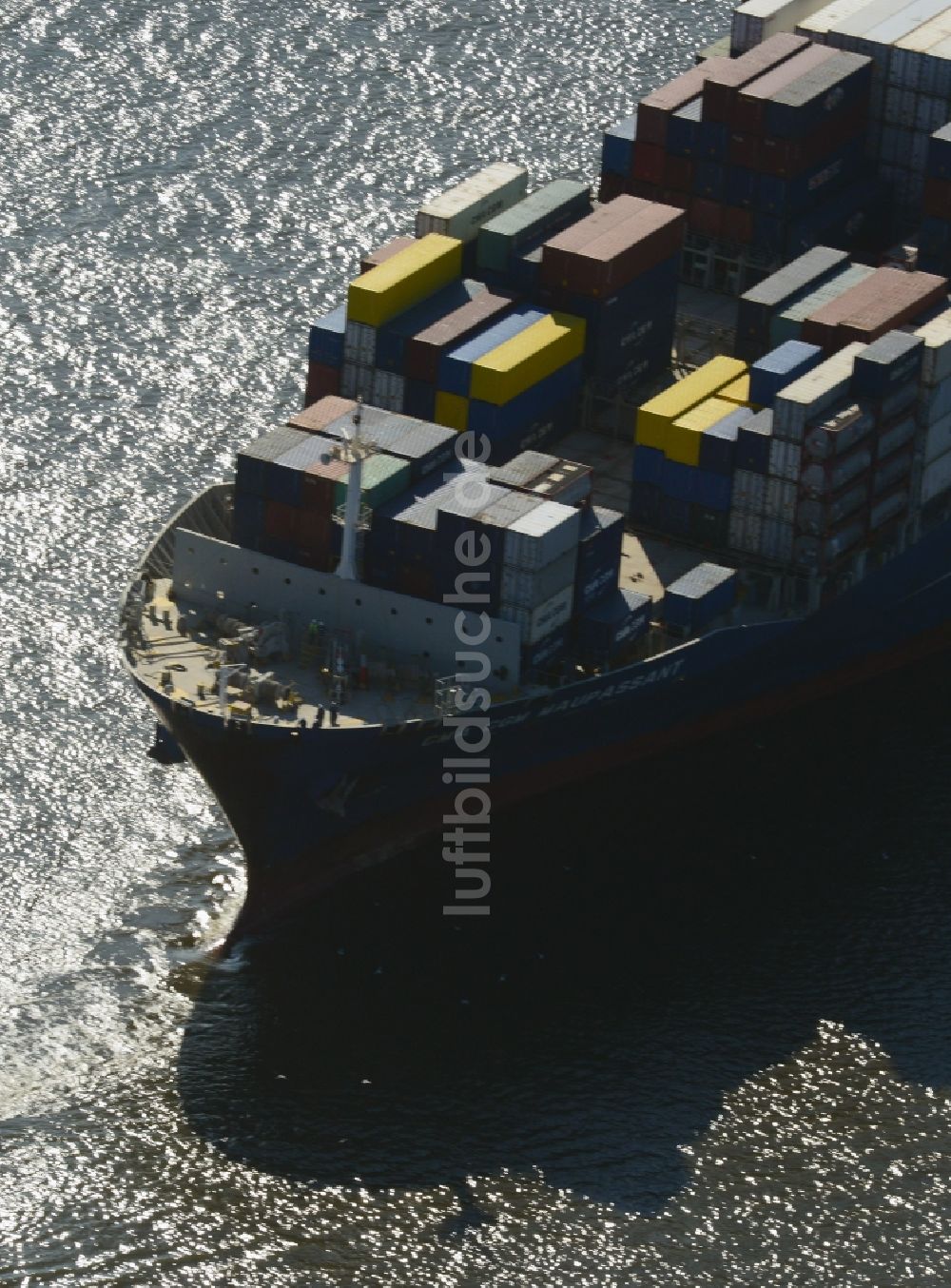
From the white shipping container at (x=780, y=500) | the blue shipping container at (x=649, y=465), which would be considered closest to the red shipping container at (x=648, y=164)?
the blue shipping container at (x=649, y=465)

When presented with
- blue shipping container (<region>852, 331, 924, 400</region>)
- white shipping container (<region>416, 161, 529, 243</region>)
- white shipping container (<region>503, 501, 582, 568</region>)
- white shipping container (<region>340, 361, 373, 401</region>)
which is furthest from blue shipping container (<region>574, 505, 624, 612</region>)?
white shipping container (<region>416, 161, 529, 243</region>)

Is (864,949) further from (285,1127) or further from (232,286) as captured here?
(232,286)

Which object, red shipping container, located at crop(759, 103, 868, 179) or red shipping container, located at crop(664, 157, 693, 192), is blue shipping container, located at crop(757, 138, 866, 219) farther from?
red shipping container, located at crop(664, 157, 693, 192)

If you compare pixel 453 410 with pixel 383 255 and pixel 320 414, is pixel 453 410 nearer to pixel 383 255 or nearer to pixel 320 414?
pixel 320 414

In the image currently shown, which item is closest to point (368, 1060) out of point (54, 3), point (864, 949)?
point (864, 949)

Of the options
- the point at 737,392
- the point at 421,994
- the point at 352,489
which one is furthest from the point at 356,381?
the point at 421,994

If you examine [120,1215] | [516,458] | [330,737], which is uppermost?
[516,458]
